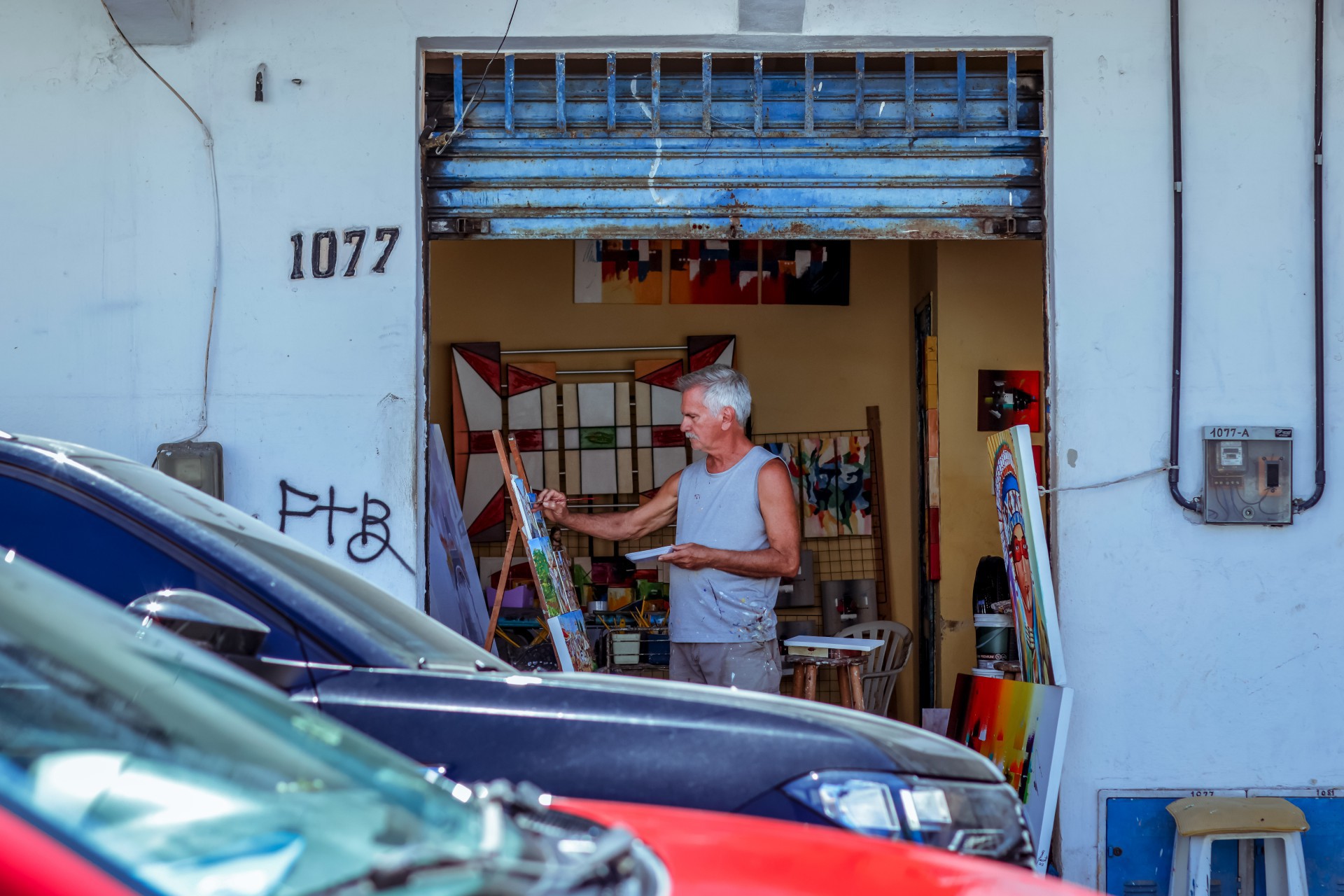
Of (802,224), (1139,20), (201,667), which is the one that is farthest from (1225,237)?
(201,667)

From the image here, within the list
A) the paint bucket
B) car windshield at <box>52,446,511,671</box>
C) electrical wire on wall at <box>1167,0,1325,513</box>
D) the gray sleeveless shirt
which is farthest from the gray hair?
car windshield at <box>52,446,511,671</box>

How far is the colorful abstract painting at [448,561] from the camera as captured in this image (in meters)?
5.64

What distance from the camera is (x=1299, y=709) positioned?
5020mm

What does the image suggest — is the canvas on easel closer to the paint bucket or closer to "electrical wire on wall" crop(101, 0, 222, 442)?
"electrical wire on wall" crop(101, 0, 222, 442)

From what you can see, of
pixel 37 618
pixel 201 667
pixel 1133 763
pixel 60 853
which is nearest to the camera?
pixel 60 853

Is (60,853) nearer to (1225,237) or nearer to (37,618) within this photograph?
(37,618)

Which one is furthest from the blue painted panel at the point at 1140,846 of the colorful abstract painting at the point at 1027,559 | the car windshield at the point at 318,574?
the car windshield at the point at 318,574

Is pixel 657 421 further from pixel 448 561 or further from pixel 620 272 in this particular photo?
pixel 448 561

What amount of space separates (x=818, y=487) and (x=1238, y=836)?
173 inches

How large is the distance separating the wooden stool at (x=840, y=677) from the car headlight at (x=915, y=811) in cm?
271

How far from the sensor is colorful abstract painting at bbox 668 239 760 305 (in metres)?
8.82

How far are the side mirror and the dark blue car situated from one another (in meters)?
0.05

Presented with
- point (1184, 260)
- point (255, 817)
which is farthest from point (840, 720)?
point (1184, 260)

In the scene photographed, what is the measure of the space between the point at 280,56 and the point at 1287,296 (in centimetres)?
414
